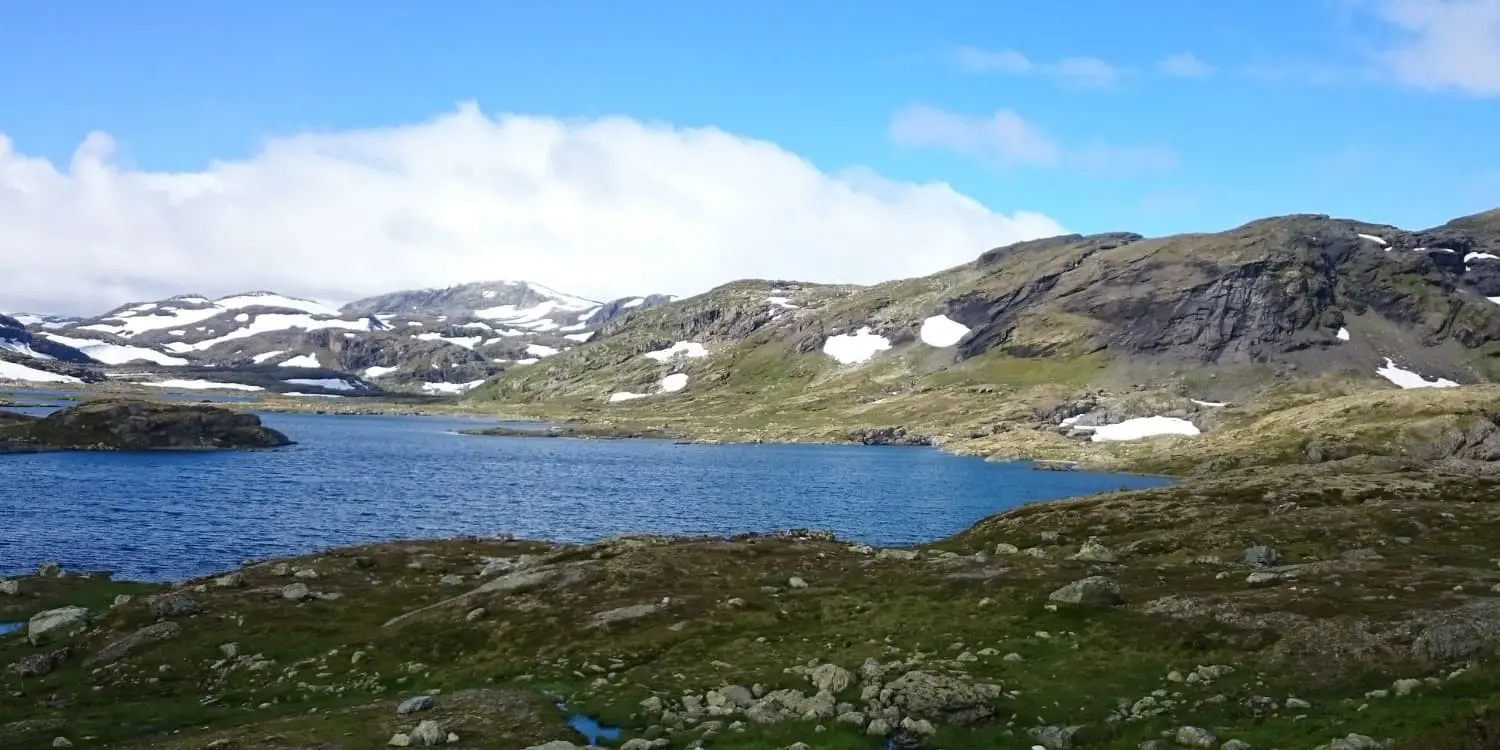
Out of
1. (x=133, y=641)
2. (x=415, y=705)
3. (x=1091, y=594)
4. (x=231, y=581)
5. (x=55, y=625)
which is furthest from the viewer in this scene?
(x=231, y=581)

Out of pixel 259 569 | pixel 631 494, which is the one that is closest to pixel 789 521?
pixel 631 494

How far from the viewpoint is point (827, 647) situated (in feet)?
143

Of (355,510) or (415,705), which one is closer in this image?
(415,705)

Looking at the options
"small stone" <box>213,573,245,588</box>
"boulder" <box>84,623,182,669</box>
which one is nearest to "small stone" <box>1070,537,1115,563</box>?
"boulder" <box>84,623,182,669</box>

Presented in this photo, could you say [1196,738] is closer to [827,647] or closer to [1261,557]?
[827,647]

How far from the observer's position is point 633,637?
48.4m

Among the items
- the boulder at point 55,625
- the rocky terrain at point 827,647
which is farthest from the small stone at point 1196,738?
the boulder at point 55,625

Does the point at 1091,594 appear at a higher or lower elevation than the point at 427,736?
higher

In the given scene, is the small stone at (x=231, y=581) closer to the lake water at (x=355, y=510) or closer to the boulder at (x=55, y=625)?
the boulder at (x=55, y=625)

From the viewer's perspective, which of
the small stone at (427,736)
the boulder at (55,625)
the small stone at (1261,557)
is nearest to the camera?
the small stone at (427,736)

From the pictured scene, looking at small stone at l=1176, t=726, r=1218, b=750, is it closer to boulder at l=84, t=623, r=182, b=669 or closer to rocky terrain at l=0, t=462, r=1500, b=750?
rocky terrain at l=0, t=462, r=1500, b=750

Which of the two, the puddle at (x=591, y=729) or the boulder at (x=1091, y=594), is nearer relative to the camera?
the puddle at (x=591, y=729)

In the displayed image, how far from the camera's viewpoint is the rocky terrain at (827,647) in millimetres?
32250

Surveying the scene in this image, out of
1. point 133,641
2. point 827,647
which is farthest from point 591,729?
point 133,641
